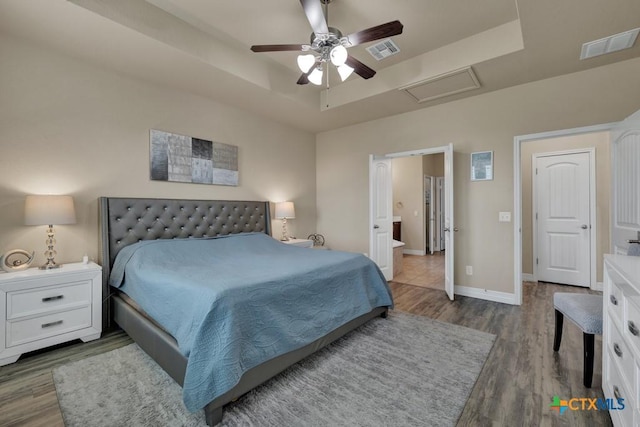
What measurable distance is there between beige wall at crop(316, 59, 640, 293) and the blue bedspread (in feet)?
5.72

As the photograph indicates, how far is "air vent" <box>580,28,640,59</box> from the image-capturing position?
242 cm

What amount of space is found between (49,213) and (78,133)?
0.89 metres

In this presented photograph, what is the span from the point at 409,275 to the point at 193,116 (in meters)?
4.27

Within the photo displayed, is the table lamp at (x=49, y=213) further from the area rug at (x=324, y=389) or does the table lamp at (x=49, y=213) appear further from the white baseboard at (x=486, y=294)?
the white baseboard at (x=486, y=294)

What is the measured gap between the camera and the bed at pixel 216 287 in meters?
1.63

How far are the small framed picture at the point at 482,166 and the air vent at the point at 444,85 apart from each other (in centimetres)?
84

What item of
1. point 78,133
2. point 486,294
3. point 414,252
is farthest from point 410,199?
point 78,133

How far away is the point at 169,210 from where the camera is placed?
3.33m

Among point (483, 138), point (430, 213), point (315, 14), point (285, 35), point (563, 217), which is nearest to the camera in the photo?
point (315, 14)

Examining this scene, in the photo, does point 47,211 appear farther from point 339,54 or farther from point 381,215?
point 381,215

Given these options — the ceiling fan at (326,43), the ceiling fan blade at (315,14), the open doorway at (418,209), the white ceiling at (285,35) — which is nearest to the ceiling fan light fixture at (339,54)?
the ceiling fan at (326,43)

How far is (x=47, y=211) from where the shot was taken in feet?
7.85

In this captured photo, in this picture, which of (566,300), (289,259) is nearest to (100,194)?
(289,259)

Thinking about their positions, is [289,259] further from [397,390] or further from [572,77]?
[572,77]
